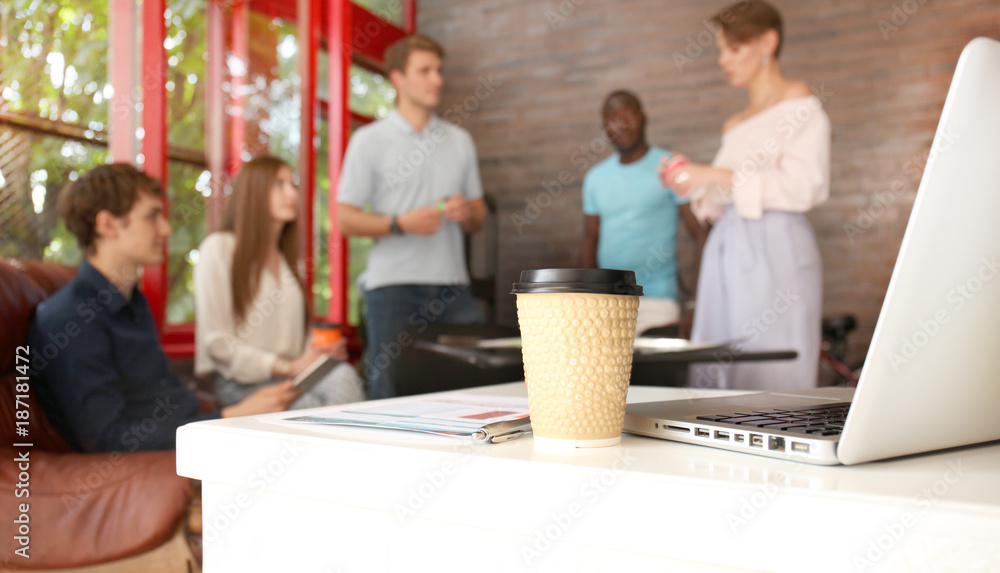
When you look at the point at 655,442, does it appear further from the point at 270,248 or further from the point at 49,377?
the point at 270,248

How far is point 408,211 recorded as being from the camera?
2.72 meters

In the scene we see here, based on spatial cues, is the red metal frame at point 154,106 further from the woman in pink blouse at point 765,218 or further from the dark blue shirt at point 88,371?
the woman in pink blouse at point 765,218

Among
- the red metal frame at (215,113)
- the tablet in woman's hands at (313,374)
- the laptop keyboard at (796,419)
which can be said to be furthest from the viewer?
the red metal frame at (215,113)

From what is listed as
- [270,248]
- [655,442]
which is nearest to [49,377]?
[270,248]

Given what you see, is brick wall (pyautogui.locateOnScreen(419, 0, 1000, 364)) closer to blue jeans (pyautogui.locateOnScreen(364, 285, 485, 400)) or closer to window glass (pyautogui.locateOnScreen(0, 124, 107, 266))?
blue jeans (pyautogui.locateOnScreen(364, 285, 485, 400))

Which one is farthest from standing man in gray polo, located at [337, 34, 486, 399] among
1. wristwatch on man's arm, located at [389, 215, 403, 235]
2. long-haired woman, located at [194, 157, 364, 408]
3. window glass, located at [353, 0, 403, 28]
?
window glass, located at [353, 0, 403, 28]

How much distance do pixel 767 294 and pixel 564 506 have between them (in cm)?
239

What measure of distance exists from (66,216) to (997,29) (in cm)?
437

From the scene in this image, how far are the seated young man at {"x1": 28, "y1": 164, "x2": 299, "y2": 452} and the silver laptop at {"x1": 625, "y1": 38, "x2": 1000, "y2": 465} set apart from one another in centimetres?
128

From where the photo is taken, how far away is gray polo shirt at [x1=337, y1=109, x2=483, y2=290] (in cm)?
262

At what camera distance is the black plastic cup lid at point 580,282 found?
18.5 inches

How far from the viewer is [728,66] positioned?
9.32 ft

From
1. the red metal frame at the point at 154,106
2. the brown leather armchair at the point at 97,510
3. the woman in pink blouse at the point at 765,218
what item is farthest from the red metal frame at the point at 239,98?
the woman in pink blouse at the point at 765,218

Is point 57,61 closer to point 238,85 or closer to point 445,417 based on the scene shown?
point 238,85
